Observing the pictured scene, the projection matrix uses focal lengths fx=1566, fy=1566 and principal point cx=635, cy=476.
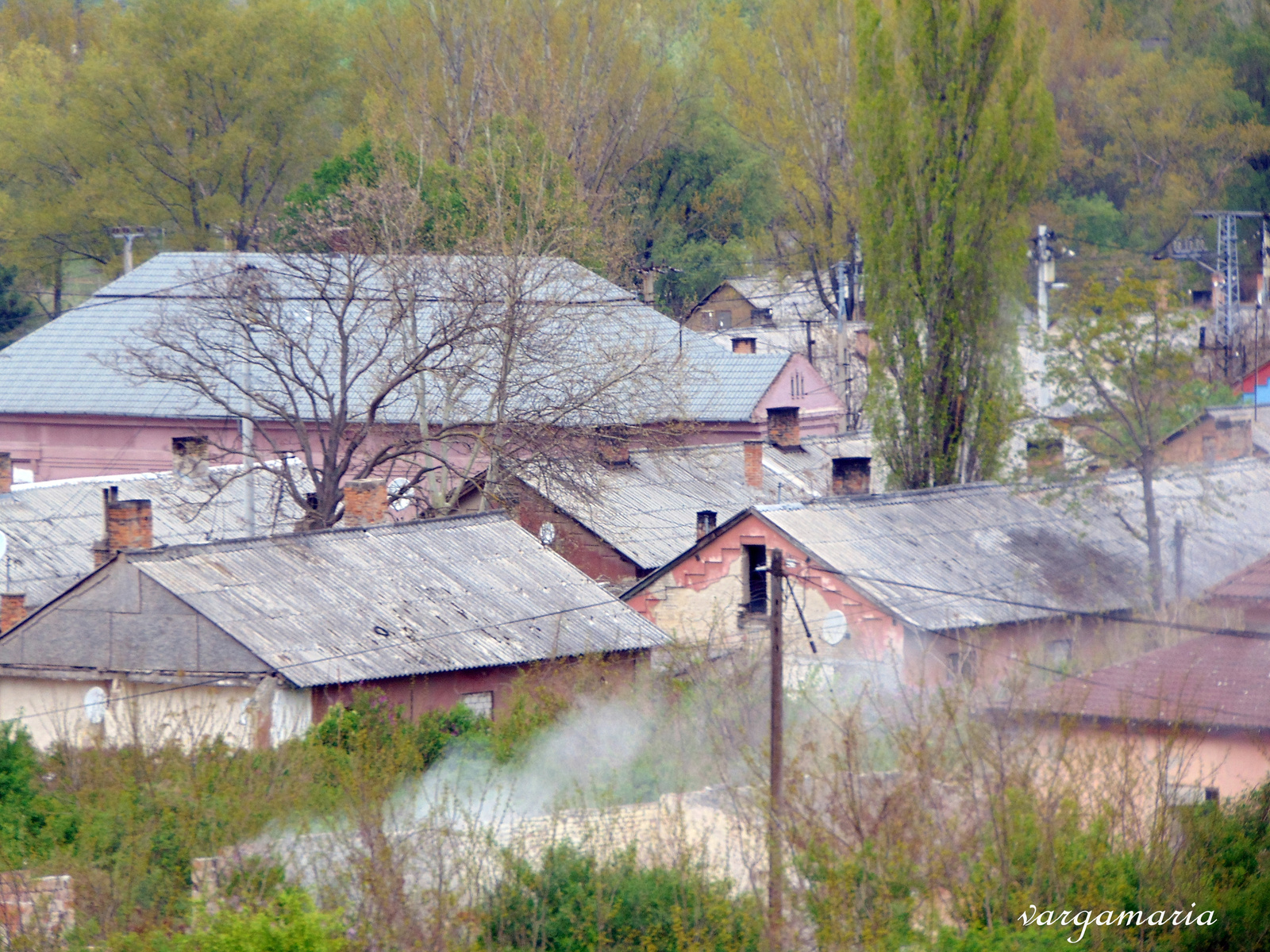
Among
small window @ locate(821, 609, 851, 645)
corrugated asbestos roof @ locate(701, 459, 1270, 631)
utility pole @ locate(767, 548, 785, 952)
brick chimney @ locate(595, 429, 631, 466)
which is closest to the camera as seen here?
utility pole @ locate(767, 548, 785, 952)

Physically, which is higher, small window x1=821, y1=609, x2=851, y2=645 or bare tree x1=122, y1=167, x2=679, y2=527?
bare tree x1=122, y1=167, x2=679, y2=527

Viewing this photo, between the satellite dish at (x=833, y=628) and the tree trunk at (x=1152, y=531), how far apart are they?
13.9ft

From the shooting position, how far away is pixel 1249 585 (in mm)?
16812

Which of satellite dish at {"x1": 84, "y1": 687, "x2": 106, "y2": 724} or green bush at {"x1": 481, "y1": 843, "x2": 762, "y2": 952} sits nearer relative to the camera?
green bush at {"x1": 481, "y1": 843, "x2": 762, "y2": 952}

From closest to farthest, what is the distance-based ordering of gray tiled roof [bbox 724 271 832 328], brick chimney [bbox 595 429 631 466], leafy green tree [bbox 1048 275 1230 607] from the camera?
leafy green tree [bbox 1048 275 1230 607] → brick chimney [bbox 595 429 631 466] → gray tiled roof [bbox 724 271 832 328]

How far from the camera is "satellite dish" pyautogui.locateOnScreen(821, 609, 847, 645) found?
61.9ft

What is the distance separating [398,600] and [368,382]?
1470cm

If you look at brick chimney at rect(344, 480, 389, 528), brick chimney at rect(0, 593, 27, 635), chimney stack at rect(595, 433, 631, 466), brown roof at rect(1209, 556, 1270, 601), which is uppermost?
chimney stack at rect(595, 433, 631, 466)

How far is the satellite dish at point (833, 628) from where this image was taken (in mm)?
18859

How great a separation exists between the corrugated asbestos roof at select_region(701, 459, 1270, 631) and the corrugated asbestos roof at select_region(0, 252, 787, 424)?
197 inches

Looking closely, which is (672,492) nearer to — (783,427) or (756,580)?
(783,427)

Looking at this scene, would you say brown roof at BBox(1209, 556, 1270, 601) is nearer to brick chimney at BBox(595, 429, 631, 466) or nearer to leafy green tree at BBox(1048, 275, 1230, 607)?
leafy green tree at BBox(1048, 275, 1230, 607)

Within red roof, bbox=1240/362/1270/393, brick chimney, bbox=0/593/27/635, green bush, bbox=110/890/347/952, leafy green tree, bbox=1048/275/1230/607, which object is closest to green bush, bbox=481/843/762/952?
green bush, bbox=110/890/347/952

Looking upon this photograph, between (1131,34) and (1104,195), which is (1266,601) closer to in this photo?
(1131,34)
